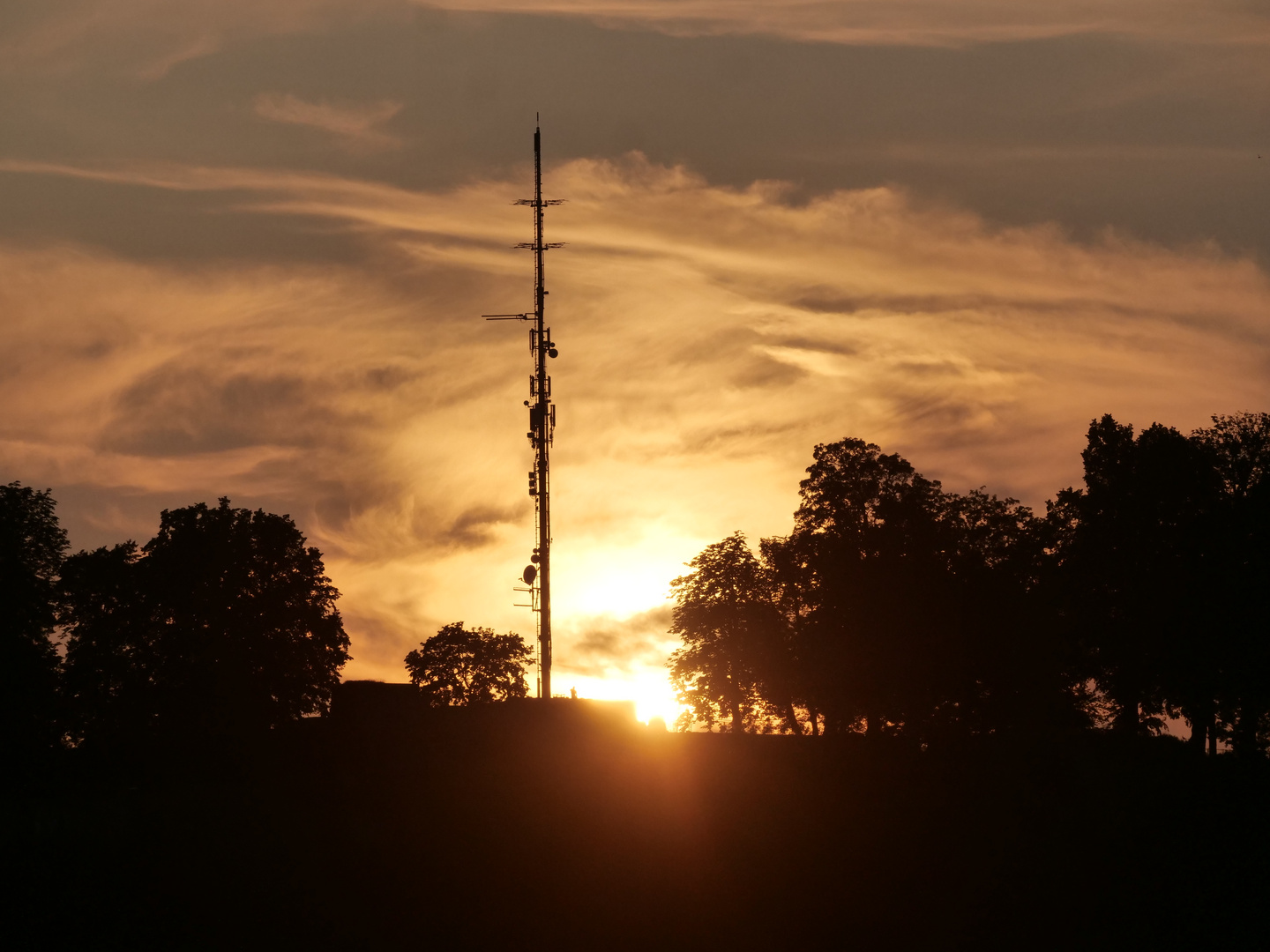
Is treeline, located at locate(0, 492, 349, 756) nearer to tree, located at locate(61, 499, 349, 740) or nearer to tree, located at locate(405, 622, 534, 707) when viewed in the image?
tree, located at locate(61, 499, 349, 740)

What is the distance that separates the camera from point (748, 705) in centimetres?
8831

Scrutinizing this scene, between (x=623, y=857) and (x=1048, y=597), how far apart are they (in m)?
46.7

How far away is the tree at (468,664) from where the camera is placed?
4235 inches

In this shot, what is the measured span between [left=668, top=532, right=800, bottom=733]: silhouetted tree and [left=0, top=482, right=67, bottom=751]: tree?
1583 inches

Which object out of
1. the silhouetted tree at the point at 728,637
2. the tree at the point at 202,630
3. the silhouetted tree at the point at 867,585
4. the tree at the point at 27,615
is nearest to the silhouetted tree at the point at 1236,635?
the silhouetted tree at the point at 867,585

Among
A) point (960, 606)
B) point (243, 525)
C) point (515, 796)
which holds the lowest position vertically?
point (515, 796)

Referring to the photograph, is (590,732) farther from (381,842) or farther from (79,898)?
(79,898)

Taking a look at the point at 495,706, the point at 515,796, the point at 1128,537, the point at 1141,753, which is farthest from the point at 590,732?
the point at 1128,537

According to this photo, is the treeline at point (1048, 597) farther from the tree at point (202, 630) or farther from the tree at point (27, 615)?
the tree at point (27, 615)

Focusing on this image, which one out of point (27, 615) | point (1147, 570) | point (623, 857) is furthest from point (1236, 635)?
point (27, 615)

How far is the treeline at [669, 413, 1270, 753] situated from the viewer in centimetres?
6606

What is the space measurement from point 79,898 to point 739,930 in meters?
14.5

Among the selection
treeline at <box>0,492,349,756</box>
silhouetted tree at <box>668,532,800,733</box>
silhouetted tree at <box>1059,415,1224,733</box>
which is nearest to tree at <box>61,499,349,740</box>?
treeline at <box>0,492,349,756</box>

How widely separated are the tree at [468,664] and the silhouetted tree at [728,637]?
70.3 feet
